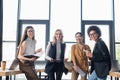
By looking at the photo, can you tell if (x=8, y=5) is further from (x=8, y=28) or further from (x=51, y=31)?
(x=51, y=31)

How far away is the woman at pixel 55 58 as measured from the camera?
4.21 m

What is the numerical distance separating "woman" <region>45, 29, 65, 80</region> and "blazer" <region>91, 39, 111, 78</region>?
128 centimetres

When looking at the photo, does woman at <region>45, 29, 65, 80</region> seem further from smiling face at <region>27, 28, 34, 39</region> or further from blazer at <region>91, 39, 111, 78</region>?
blazer at <region>91, 39, 111, 78</region>

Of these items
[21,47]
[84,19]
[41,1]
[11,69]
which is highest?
[41,1]

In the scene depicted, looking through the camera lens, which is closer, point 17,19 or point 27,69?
point 27,69

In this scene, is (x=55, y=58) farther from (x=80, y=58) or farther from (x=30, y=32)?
(x=30, y=32)

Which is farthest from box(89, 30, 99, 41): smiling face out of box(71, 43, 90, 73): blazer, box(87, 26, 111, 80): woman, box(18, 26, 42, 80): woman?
box(71, 43, 90, 73): blazer

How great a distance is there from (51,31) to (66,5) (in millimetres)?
836

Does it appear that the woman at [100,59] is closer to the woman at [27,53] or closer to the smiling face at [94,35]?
the smiling face at [94,35]

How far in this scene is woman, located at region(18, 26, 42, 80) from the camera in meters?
3.91

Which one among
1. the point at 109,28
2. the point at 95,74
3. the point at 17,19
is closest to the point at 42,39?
the point at 17,19

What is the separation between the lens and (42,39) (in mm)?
6703

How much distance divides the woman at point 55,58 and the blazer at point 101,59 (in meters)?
1.28

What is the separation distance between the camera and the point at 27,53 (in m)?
4.00
